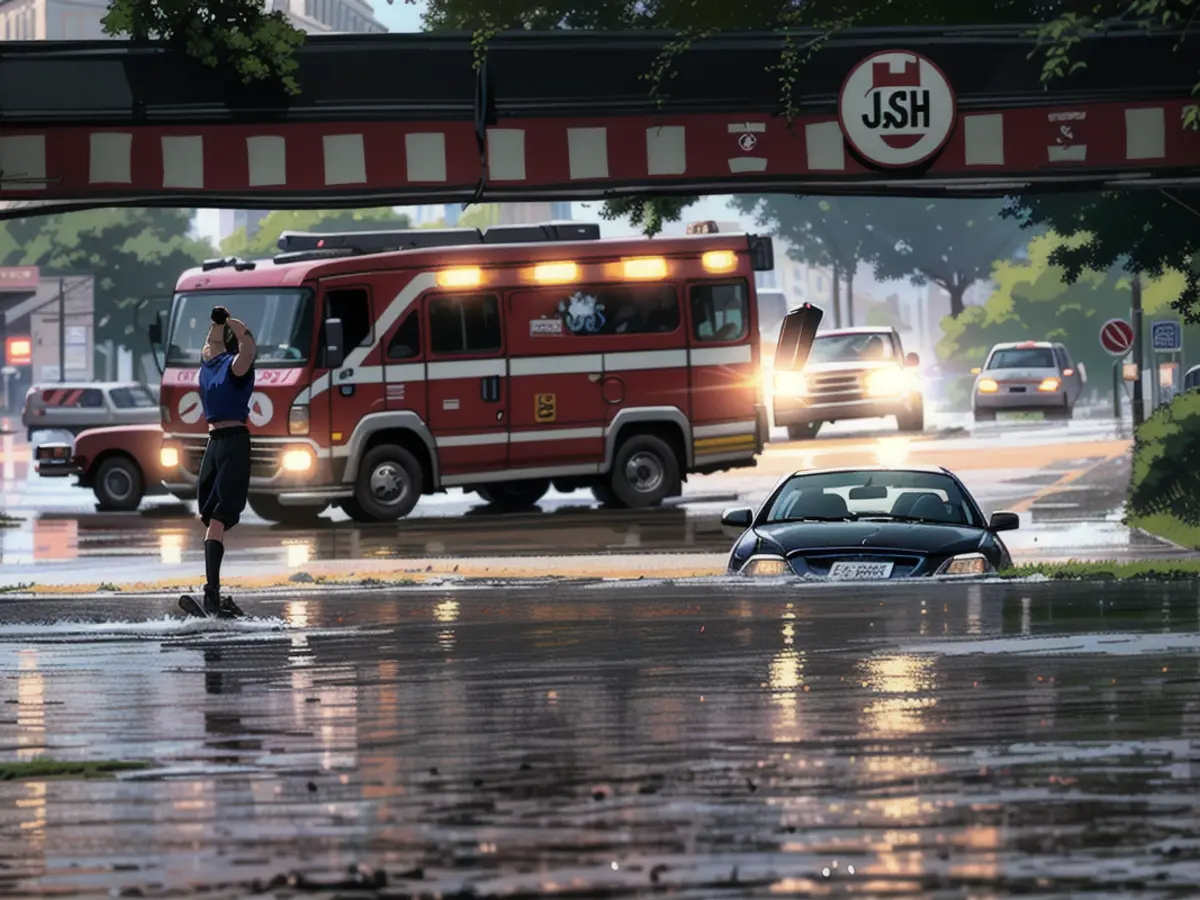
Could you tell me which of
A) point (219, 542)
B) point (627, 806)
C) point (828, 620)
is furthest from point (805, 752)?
point (219, 542)

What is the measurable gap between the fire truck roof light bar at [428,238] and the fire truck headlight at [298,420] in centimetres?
212

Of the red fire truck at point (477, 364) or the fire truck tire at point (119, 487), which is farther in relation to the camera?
the fire truck tire at point (119, 487)

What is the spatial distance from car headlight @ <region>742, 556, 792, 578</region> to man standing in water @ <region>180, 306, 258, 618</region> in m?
3.57

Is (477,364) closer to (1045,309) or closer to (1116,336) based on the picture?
(1116,336)

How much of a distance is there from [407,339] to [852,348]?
835 inches

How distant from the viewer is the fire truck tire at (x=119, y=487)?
123ft

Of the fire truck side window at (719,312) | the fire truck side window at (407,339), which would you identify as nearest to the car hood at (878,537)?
the fire truck side window at (407,339)

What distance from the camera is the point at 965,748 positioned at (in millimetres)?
10398

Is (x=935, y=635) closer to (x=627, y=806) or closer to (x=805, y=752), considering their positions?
(x=805, y=752)

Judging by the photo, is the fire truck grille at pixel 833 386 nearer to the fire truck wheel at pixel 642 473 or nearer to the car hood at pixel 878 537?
the fire truck wheel at pixel 642 473

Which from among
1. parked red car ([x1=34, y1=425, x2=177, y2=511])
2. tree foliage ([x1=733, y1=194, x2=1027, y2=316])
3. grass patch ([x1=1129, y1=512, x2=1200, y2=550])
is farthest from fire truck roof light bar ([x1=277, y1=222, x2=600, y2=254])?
tree foliage ([x1=733, y1=194, x2=1027, y2=316])

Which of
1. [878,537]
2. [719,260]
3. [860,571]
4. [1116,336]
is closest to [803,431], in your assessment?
[1116,336]

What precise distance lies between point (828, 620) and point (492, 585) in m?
5.12

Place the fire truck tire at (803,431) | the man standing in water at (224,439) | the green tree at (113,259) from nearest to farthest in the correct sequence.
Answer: the man standing in water at (224,439) → the fire truck tire at (803,431) → the green tree at (113,259)
